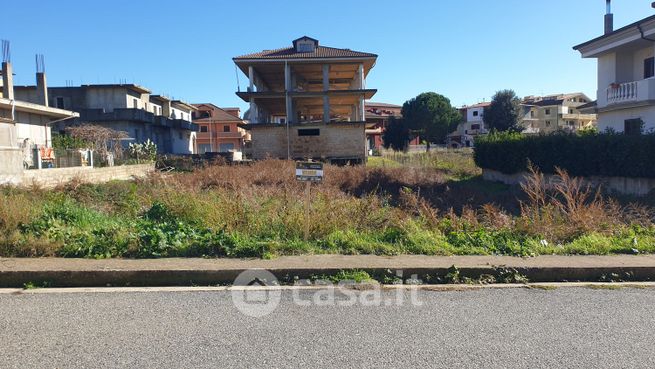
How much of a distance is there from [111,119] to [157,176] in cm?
4055

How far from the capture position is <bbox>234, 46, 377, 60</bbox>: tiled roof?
1658 inches

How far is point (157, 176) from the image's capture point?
517 inches

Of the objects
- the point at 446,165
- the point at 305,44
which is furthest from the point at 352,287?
the point at 305,44

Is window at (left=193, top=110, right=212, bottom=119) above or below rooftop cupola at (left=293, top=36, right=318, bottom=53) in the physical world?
below

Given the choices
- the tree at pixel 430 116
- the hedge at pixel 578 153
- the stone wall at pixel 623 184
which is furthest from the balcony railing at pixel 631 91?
the tree at pixel 430 116

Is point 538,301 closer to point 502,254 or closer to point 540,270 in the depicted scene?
point 540,270

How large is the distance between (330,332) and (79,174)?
17.4 m

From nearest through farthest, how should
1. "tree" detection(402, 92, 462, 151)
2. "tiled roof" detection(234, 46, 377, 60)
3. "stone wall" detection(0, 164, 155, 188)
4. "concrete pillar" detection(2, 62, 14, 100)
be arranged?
"stone wall" detection(0, 164, 155, 188)
"concrete pillar" detection(2, 62, 14, 100)
"tiled roof" detection(234, 46, 377, 60)
"tree" detection(402, 92, 462, 151)

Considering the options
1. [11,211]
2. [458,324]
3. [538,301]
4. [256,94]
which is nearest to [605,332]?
[538,301]

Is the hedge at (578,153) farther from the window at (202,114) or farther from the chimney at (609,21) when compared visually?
the window at (202,114)

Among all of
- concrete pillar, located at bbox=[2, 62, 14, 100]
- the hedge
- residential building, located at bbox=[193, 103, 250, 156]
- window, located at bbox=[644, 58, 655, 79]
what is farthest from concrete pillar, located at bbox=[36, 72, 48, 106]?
window, located at bbox=[644, 58, 655, 79]

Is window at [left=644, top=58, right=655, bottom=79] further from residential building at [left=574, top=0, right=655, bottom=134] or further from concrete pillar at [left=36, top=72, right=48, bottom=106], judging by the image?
concrete pillar at [left=36, top=72, right=48, bottom=106]

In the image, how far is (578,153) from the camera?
21594 mm

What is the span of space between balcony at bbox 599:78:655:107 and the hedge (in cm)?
472
